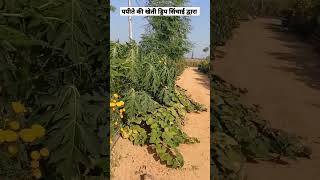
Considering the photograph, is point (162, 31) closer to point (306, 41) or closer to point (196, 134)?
point (196, 134)

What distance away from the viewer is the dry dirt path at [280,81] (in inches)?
167

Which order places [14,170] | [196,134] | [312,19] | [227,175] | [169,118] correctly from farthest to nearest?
[312,19]
[196,134]
[169,118]
[227,175]
[14,170]

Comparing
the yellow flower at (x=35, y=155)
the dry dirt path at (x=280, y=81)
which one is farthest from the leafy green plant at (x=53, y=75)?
the dry dirt path at (x=280, y=81)

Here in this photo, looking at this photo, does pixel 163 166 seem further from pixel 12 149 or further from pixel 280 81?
pixel 280 81

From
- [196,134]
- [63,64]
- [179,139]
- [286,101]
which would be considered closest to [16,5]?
[63,64]

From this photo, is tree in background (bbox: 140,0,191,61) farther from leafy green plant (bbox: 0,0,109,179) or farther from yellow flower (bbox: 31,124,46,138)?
yellow flower (bbox: 31,124,46,138)

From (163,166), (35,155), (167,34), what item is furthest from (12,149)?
(167,34)

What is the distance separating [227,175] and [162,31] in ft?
15.2

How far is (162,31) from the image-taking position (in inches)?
315

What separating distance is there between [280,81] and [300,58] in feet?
7.20

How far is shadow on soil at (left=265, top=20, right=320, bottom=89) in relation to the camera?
8383 millimetres

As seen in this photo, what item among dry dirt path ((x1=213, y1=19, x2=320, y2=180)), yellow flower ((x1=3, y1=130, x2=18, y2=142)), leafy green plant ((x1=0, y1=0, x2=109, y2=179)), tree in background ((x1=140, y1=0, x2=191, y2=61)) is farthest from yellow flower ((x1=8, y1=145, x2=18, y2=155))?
tree in background ((x1=140, y1=0, x2=191, y2=61))

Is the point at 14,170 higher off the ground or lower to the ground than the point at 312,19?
lower

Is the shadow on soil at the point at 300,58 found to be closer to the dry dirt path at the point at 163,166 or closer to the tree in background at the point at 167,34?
the tree in background at the point at 167,34
